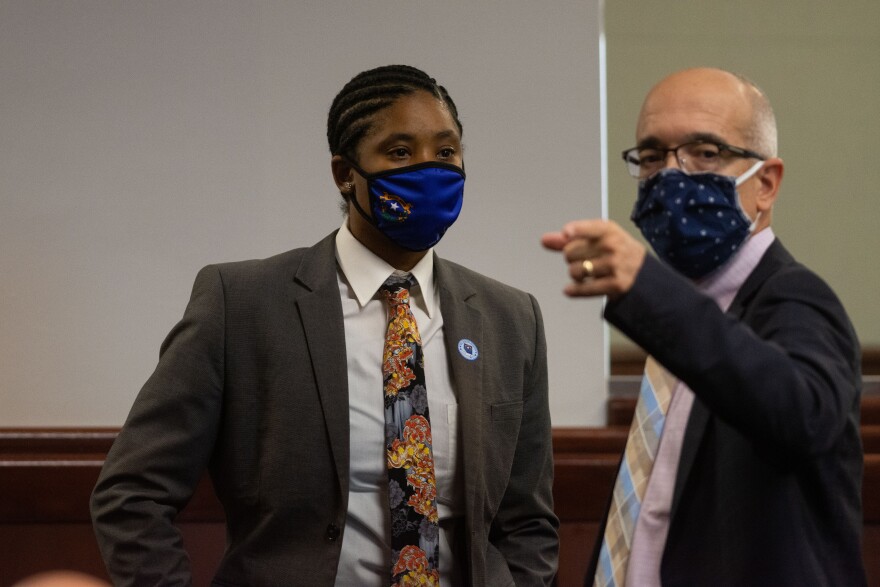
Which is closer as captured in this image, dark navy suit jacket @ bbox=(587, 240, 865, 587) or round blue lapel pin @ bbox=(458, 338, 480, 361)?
dark navy suit jacket @ bbox=(587, 240, 865, 587)

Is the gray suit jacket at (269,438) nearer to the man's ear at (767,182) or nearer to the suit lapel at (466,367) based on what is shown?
the suit lapel at (466,367)

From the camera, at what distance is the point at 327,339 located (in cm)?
196

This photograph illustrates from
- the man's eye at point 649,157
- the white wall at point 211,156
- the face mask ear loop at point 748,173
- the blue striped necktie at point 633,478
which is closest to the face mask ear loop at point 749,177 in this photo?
the face mask ear loop at point 748,173

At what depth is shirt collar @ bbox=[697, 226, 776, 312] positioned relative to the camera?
1.43 meters

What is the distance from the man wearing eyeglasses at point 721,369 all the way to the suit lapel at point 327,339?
0.54m

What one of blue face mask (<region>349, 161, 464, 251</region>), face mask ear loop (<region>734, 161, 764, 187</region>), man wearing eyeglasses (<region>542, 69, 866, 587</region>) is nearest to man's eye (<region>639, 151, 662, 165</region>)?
man wearing eyeglasses (<region>542, 69, 866, 587</region>)

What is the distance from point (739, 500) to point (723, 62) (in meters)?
2.78

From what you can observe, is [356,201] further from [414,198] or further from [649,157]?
[649,157]

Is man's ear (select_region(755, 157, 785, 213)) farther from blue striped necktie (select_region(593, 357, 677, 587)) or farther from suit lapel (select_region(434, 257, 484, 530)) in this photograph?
suit lapel (select_region(434, 257, 484, 530))

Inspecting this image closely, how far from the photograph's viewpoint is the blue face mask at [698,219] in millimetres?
1420

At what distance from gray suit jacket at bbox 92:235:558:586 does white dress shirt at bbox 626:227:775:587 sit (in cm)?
54

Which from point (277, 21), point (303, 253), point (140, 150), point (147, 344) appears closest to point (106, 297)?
point (147, 344)

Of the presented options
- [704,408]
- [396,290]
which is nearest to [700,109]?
[704,408]

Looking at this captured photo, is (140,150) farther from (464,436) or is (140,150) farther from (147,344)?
(464,436)
